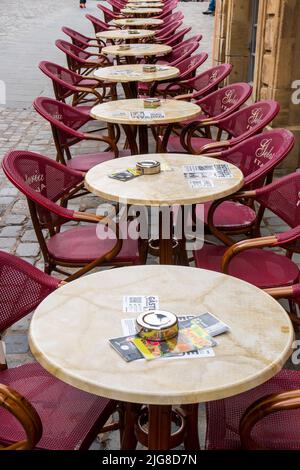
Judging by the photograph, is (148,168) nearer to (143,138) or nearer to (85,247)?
(85,247)

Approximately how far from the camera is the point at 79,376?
65.5 inches

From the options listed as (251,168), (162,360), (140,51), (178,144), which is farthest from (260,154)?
(140,51)

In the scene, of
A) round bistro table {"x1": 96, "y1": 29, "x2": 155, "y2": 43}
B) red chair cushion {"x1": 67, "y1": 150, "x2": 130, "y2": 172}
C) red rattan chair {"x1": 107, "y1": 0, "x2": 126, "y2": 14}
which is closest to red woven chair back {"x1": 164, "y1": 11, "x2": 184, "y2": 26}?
round bistro table {"x1": 96, "y1": 29, "x2": 155, "y2": 43}

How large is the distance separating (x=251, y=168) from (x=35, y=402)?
2166mm

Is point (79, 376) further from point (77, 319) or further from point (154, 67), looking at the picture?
point (154, 67)

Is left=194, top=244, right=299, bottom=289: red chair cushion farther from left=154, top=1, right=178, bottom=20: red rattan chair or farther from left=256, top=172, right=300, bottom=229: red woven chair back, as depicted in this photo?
left=154, top=1, right=178, bottom=20: red rattan chair

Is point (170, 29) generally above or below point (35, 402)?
below

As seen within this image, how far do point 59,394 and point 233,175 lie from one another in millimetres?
1497

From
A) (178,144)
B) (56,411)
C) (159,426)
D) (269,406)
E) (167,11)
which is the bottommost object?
(167,11)

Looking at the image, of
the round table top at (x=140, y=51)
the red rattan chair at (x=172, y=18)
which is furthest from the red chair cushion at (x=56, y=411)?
the red rattan chair at (x=172, y=18)

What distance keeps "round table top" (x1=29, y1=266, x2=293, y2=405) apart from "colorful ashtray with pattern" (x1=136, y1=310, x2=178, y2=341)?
8 centimetres

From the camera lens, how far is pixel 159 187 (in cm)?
301

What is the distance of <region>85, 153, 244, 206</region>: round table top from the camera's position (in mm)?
2879

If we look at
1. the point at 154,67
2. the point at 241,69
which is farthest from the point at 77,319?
the point at 241,69
